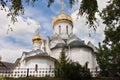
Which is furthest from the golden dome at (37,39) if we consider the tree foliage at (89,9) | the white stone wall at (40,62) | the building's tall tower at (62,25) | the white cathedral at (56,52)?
the tree foliage at (89,9)

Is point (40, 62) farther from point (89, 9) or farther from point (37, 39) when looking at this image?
point (89, 9)

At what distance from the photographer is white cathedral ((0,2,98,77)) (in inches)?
1025

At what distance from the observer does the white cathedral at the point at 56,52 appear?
85.4 ft

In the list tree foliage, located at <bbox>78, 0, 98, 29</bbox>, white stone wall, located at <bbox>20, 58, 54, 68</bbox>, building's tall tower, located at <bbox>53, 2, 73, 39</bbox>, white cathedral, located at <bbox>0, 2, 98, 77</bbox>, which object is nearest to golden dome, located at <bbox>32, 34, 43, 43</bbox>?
white cathedral, located at <bbox>0, 2, 98, 77</bbox>

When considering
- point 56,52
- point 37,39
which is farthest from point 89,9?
point 37,39

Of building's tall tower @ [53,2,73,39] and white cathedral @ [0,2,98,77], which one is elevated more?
building's tall tower @ [53,2,73,39]

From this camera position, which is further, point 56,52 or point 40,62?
point 56,52

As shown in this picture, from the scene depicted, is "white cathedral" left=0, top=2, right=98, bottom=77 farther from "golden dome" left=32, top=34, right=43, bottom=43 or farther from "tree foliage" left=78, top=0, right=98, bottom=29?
"tree foliage" left=78, top=0, right=98, bottom=29

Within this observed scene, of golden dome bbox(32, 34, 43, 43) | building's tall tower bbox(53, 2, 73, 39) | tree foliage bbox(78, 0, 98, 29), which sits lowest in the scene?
tree foliage bbox(78, 0, 98, 29)

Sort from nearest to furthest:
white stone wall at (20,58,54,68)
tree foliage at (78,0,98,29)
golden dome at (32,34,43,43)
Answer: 1. tree foliage at (78,0,98,29)
2. white stone wall at (20,58,54,68)
3. golden dome at (32,34,43,43)

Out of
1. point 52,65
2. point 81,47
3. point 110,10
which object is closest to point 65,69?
point 110,10

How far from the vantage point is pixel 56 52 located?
31.9m

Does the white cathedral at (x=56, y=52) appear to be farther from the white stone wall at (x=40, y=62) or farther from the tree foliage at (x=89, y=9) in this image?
the tree foliage at (x=89, y=9)

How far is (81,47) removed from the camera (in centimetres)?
3044
